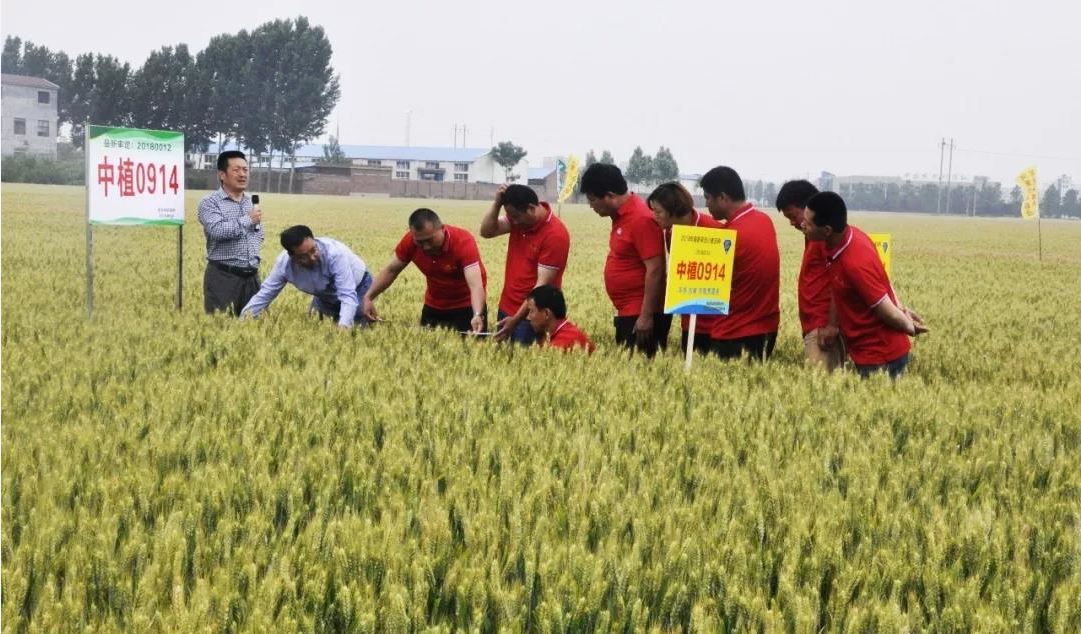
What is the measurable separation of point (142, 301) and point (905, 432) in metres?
8.93

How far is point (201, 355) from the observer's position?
679cm

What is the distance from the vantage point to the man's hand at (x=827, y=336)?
7805 millimetres

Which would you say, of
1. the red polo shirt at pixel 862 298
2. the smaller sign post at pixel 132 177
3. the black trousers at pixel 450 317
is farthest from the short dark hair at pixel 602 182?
the smaller sign post at pixel 132 177

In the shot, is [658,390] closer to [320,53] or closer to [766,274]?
[766,274]

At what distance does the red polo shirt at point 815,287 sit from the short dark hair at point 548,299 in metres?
1.75

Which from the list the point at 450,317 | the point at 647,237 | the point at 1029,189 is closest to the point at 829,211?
the point at 647,237

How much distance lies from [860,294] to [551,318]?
2.16m

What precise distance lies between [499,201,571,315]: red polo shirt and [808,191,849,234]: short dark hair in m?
1.95

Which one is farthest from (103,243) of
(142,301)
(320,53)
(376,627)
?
(320,53)

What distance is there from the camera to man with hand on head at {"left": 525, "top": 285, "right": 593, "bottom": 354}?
791 centimetres

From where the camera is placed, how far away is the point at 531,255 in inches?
338

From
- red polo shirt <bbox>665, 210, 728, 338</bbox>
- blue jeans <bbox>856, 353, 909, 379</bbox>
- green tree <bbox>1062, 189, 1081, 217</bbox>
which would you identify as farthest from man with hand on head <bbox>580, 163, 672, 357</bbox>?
green tree <bbox>1062, 189, 1081, 217</bbox>

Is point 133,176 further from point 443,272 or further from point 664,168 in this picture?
point 664,168

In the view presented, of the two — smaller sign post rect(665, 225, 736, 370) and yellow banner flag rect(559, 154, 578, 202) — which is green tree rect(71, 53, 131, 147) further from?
smaller sign post rect(665, 225, 736, 370)
